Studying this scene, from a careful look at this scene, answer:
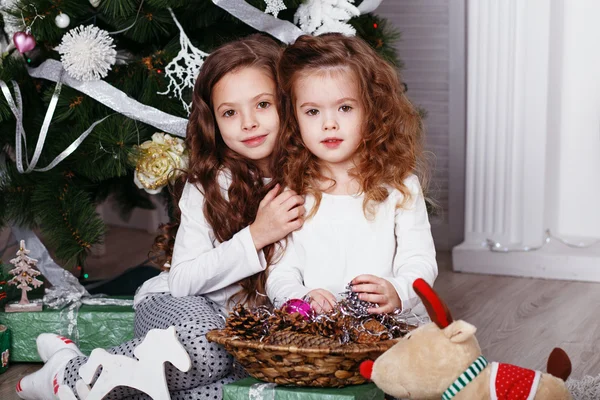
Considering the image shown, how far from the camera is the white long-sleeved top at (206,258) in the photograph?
1.56 metres

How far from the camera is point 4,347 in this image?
1.83 meters

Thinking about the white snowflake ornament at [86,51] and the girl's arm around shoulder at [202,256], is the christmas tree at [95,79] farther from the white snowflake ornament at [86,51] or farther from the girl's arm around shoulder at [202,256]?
the girl's arm around shoulder at [202,256]

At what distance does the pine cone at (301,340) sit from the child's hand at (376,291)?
12cm

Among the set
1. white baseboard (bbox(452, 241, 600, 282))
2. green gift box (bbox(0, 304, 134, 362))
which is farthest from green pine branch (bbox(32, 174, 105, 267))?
white baseboard (bbox(452, 241, 600, 282))

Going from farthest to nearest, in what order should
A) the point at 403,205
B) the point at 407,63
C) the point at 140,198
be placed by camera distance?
1. the point at 407,63
2. the point at 140,198
3. the point at 403,205

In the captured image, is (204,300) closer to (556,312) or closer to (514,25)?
(556,312)

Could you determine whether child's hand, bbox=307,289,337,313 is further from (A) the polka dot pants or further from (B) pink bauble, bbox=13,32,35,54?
(B) pink bauble, bbox=13,32,35,54

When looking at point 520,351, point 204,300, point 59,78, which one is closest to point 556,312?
point 520,351

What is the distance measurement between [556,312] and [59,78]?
1293mm

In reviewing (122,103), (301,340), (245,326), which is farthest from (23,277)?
(301,340)

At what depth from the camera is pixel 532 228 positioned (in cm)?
246

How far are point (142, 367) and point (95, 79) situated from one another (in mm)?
660

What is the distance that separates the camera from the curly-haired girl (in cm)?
151

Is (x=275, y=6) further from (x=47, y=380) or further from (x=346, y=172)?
(x=47, y=380)
